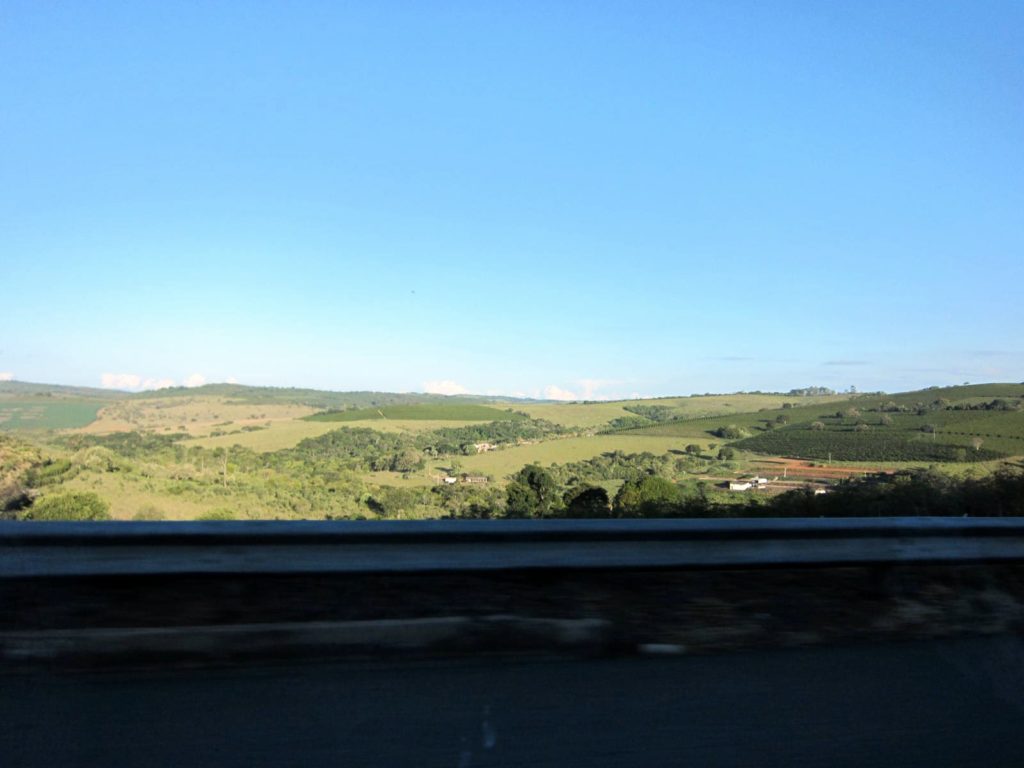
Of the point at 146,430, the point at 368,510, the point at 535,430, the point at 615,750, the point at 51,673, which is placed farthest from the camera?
the point at 535,430

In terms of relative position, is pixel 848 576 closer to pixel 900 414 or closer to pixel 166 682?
pixel 166 682

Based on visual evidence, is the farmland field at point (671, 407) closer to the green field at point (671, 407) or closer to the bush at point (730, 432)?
the green field at point (671, 407)

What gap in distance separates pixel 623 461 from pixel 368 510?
3037mm

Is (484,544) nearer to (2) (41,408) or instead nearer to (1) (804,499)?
(1) (804,499)

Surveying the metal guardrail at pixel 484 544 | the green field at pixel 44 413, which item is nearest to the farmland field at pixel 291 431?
the green field at pixel 44 413

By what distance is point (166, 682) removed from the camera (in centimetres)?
334

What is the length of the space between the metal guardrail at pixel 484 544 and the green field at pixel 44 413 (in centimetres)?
501

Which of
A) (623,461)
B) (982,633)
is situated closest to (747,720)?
(982,633)

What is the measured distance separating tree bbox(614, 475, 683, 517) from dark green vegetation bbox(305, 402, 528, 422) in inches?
228

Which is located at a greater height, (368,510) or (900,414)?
(900,414)

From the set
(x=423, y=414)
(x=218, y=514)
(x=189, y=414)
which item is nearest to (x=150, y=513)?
(x=218, y=514)

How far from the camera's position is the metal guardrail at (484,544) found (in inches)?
143

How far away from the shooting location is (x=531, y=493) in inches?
266

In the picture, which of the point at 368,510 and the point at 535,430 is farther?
the point at 535,430
